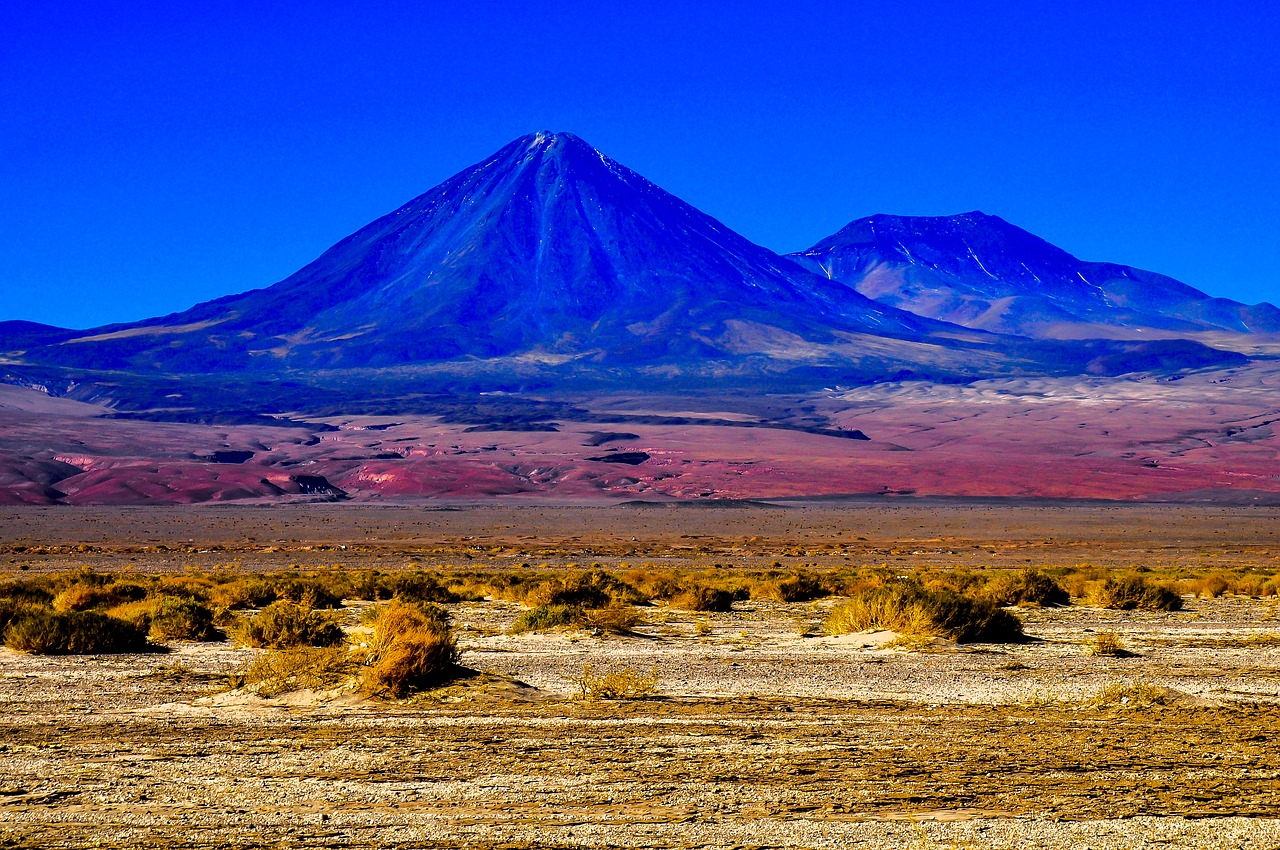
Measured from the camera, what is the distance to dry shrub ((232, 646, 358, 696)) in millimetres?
11117

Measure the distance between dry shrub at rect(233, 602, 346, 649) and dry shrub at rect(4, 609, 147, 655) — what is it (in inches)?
46.6

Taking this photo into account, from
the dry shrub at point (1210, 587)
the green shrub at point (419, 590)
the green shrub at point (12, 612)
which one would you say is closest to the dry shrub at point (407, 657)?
the green shrub at point (12, 612)

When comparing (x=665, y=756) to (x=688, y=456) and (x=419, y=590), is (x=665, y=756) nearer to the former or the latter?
(x=419, y=590)

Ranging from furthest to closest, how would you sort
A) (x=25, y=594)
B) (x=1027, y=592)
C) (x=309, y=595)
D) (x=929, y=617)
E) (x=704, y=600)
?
(x=1027, y=592), (x=704, y=600), (x=309, y=595), (x=25, y=594), (x=929, y=617)

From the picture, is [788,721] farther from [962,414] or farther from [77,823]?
[962,414]

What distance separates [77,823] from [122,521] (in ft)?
168

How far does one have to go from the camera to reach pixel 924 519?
5838cm

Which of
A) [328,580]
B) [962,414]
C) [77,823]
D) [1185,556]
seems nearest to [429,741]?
[77,823]

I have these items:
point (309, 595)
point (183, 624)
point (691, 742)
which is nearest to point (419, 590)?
point (309, 595)

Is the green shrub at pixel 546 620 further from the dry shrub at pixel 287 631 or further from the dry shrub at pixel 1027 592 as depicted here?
the dry shrub at pixel 1027 592

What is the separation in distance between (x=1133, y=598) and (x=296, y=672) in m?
14.5

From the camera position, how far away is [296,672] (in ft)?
37.2

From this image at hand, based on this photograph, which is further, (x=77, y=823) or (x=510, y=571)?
(x=510, y=571)

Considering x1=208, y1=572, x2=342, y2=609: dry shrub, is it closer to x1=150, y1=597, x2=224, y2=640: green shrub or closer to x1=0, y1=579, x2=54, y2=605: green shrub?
x1=0, y1=579, x2=54, y2=605: green shrub
